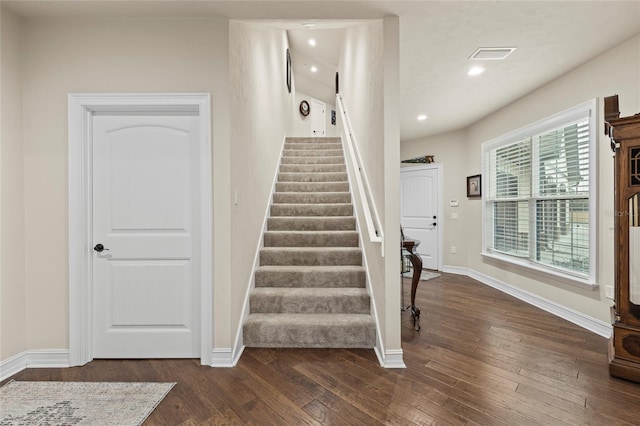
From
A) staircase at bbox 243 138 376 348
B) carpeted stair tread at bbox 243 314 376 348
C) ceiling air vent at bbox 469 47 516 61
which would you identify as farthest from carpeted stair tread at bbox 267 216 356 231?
ceiling air vent at bbox 469 47 516 61

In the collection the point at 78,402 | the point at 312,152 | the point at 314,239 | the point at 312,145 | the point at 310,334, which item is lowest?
the point at 78,402

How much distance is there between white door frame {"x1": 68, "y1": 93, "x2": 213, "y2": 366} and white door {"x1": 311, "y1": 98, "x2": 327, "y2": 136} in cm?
646

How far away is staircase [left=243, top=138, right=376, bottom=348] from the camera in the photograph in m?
2.29

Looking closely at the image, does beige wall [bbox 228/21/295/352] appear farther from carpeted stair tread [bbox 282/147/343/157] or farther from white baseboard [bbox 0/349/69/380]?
white baseboard [bbox 0/349/69/380]

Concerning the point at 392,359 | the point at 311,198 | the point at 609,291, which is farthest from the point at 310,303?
the point at 609,291

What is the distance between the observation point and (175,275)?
2.17m

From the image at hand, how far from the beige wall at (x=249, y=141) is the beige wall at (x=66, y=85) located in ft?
0.39

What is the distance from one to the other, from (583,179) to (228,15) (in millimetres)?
3604

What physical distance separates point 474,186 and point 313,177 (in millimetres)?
2677

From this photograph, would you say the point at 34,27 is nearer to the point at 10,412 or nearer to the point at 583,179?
the point at 10,412

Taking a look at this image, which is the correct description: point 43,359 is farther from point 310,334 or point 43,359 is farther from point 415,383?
point 415,383

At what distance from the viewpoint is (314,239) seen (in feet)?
10.4

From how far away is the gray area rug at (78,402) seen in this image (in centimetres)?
155

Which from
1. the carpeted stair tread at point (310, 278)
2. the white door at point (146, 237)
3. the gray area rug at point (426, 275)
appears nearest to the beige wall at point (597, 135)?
the gray area rug at point (426, 275)
